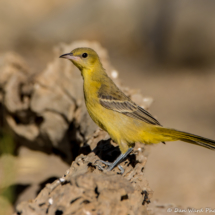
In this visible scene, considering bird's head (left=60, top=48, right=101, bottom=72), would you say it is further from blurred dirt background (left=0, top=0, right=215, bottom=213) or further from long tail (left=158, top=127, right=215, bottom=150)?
blurred dirt background (left=0, top=0, right=215, bottom=213)

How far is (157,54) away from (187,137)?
24.7 ft

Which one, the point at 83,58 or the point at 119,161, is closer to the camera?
the point at 119,161

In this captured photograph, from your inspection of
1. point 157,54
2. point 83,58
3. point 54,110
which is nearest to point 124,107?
point 83,58

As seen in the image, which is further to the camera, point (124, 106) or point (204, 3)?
point (204, 3)

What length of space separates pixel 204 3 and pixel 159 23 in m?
1.63

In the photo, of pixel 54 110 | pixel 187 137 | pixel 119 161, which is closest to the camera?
pixel 187 137

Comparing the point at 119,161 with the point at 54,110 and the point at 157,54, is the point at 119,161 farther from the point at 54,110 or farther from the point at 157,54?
the point at 157,54

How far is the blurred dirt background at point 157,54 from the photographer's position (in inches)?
275

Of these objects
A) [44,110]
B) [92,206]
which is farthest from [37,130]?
[92,206]

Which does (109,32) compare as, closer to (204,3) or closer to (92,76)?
(204,3)

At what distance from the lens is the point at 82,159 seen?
13.5ft

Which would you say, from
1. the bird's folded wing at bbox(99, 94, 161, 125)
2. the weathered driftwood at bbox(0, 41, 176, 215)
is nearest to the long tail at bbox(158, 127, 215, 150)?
the bird's folded wing at bbox(99, 94, 161, 125)

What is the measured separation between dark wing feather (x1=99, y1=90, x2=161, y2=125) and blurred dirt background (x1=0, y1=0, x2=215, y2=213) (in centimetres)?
241

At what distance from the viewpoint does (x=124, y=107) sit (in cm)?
466
